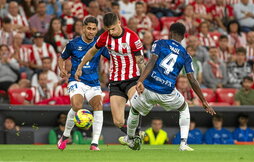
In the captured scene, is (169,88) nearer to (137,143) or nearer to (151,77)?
(151,77)

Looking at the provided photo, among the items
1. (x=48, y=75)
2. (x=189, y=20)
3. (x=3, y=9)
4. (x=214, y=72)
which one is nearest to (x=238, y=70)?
(x=214, y=72)

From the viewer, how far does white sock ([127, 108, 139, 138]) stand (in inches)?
466

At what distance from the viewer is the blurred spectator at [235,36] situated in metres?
21.3

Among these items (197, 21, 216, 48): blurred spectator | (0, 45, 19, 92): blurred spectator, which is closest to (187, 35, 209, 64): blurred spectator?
(197, 21, 216, 48): blurred spectator

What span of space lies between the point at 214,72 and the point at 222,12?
4.24 meters

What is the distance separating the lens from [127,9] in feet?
69.9

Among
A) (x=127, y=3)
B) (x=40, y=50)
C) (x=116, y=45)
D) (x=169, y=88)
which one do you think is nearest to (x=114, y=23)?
(x=116, y=45)

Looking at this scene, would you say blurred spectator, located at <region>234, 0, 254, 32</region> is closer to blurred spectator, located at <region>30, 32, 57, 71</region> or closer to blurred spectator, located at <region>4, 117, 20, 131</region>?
blurred spectator, located at <region>30, 32, 57, 71</region>

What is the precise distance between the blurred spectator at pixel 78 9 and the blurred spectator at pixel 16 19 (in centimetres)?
156

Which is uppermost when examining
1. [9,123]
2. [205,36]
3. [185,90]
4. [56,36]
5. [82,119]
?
[205,36]

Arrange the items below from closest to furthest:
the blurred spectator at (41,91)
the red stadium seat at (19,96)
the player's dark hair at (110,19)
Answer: the player's dark hair at (110,19) → the red stadium seat at (19,96) → the blurred spectator at (41,91)

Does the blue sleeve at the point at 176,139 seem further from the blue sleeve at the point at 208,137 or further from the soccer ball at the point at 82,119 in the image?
the soccer ball at the point at 82,119

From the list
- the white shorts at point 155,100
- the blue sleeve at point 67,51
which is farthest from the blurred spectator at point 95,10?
the white shorts at point 155,100

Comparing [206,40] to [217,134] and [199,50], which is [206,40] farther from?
[217,134]
